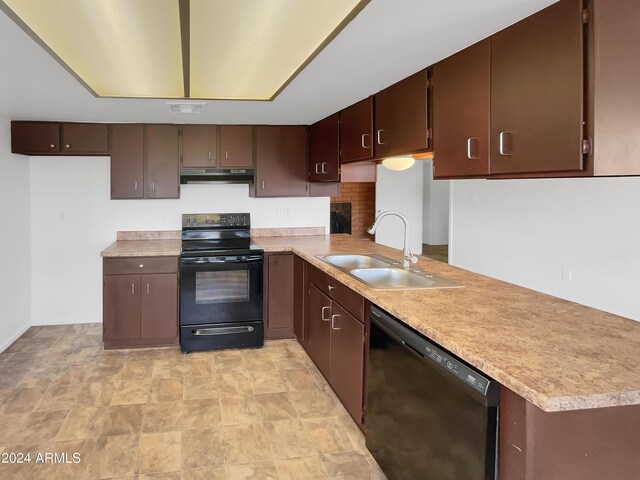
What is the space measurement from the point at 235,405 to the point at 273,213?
7.89ft

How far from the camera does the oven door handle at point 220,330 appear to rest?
4.24m

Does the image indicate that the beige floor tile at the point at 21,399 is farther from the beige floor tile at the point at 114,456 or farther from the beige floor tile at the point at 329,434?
the beige floor tile at the point at 329,434

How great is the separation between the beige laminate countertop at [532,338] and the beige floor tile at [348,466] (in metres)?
0.87

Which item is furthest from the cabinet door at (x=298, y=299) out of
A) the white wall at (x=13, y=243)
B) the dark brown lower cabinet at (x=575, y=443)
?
the dark brown lower cabinet at (x=575, y=443)

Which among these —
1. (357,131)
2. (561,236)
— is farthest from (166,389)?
(561,236)

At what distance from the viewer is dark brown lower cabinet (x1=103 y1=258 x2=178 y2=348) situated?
4.17 meters

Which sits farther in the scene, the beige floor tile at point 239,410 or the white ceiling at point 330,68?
the beige floor tile at point 239,410

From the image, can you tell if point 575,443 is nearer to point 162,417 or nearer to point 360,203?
point 162,417

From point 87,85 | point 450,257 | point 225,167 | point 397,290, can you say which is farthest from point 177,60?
point 450,257

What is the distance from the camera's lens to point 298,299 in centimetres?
432

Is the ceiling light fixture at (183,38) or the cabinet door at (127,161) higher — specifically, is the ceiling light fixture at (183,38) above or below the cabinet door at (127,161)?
above

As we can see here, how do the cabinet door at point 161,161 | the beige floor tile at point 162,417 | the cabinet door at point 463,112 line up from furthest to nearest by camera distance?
the cabinet door at point 161,161 → the beige floor tile at point 162,417 → the cabinet door at point 463,112

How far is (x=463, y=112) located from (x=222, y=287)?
8.89ft

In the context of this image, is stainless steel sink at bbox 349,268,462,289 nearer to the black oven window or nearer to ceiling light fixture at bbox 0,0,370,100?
ceiling light fixture at bbox 0,0,370,100
